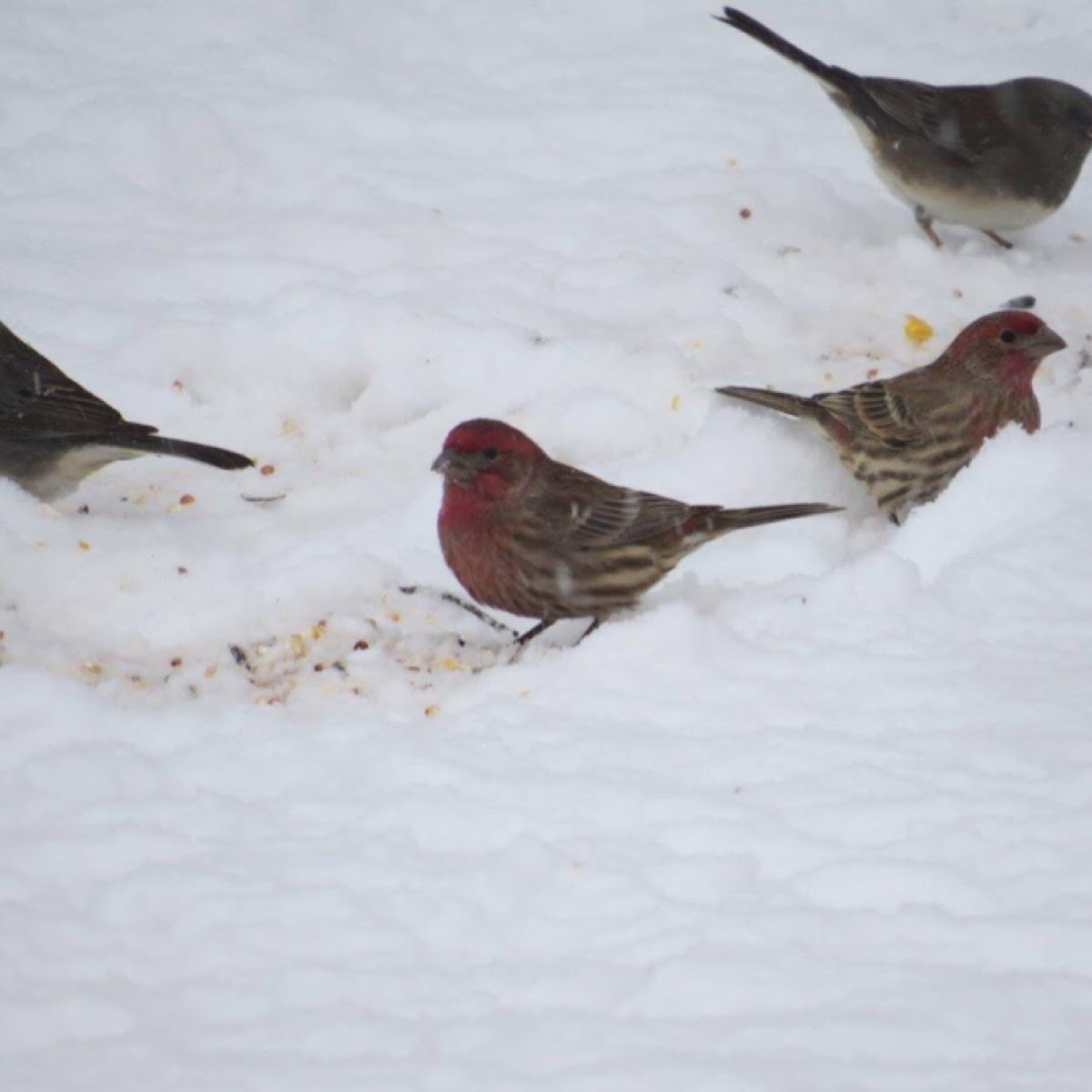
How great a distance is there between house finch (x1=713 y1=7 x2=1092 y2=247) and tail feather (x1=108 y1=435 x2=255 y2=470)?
328 centimetres

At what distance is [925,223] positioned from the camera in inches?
340

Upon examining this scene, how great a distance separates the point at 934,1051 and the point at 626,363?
406 centimetres

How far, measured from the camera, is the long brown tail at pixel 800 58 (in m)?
8.34

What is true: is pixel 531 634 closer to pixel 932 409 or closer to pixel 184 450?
pixel 184 450

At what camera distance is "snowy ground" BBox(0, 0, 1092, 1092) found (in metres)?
3.99

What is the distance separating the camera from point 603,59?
9766mm

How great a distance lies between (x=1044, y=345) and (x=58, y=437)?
3.49 meters

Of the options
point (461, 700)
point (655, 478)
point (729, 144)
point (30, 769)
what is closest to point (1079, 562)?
point (655, 478)

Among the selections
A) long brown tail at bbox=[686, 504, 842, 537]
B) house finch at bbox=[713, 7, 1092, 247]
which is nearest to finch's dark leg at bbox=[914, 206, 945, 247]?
house finch at bbox=[713, 7, 1092, 247]

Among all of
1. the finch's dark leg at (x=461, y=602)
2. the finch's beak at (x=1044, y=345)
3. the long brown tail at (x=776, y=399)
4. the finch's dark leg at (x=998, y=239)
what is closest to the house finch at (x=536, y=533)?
the finch's dark leg at (x=461, y=602)

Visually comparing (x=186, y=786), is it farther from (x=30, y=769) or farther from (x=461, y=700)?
(x=461, y=700)

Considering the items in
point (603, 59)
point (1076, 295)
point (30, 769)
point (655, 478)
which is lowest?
point (30, 769)

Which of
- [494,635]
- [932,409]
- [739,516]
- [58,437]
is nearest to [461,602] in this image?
[494,635]

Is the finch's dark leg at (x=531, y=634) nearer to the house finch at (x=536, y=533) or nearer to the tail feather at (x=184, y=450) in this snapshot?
the house finch at (x=536, y=533)
